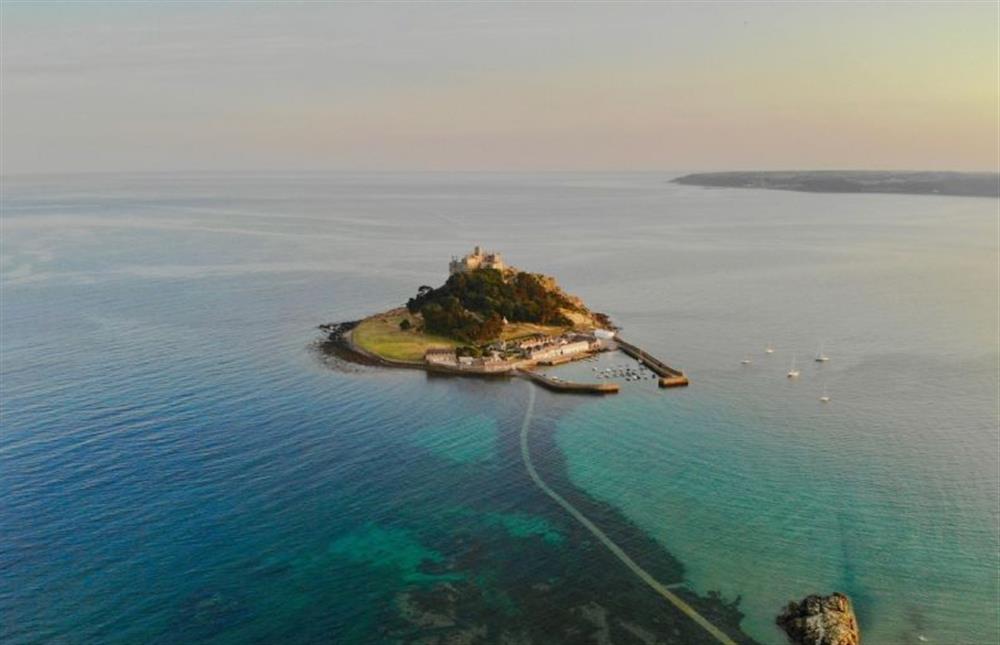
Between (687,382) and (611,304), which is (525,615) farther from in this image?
(611,304)

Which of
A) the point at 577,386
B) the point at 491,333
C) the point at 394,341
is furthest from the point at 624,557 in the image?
the point at 394,341

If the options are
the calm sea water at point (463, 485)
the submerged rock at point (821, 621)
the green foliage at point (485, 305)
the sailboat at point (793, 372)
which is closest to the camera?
the submerged rock at point (821, 621)

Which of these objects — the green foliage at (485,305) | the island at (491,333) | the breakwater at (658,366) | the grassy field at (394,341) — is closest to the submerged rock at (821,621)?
the island at (491,333)

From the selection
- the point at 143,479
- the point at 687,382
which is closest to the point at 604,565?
the point at 143,479

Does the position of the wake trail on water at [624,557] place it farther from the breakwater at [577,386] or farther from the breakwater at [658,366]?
the breakwater at [658,366]

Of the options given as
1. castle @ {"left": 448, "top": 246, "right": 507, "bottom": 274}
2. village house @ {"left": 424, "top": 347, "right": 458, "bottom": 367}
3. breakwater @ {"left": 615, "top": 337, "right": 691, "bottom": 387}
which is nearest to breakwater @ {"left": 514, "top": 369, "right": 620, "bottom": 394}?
breakwater @ {"left": 615, "top": 337, "right": 691, "bottom": 387}

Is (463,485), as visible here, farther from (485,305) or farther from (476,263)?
(476,263)
